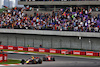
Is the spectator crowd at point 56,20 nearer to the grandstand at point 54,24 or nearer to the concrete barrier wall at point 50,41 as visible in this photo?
the grandstand at point 54,24

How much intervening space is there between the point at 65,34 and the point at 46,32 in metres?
3.55

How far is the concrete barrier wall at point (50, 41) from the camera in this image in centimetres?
4441

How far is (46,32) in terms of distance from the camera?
45969mm

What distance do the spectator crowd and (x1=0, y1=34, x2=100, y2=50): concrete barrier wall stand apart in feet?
7.44

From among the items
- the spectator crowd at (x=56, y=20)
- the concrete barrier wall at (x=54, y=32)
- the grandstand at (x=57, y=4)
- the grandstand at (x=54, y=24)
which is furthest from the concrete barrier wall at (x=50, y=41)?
the grandstand at (x=57, y=4)

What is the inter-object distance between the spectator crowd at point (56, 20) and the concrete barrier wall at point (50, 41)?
7.44 ft

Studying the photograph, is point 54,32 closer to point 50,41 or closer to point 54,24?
point 54,24

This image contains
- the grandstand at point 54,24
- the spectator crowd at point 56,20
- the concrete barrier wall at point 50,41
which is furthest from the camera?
the concrete barrier wall at point 50,41

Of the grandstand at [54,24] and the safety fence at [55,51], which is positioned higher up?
the grandstand at [54,24]

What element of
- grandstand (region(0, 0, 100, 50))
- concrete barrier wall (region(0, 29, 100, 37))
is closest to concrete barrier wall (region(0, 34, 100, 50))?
grandstand (region(0, 0, 100, 50))

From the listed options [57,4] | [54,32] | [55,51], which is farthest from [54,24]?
[57,4]

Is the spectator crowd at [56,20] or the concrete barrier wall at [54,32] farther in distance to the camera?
the spectator crowd at [56,20]

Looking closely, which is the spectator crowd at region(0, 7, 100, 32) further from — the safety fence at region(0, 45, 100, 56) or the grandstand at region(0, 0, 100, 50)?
the safety fence at region(0, 45, 100, 56)

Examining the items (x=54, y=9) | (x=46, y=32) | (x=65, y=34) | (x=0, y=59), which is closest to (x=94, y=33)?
(x=65, y=34)
